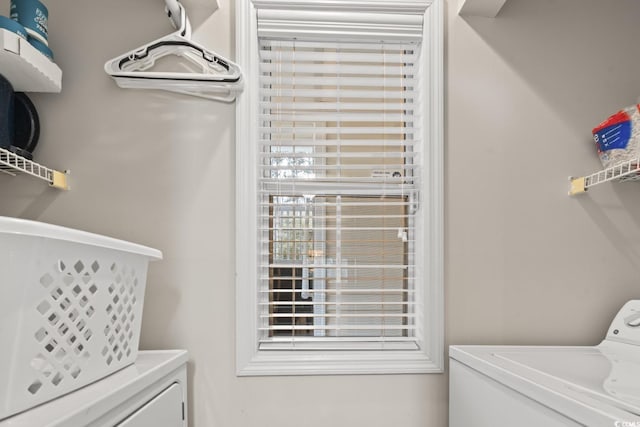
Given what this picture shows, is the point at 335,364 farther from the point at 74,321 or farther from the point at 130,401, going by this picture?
the point at 74,321

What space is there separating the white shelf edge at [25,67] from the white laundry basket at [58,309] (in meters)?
0.65

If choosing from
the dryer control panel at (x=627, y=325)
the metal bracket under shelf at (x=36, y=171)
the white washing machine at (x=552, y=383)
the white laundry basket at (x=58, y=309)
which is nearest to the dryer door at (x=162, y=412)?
the white laundry basket at (x=58, y=309)

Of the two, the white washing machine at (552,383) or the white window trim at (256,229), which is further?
the white window trim at (256,229)

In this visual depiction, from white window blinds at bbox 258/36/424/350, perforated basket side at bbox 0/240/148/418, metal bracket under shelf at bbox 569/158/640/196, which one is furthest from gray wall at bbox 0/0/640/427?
perforated basket side at bbox 0/240/148/418

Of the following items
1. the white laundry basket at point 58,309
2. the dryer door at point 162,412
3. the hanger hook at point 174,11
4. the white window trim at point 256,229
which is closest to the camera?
the white laundry basket at point 58,309

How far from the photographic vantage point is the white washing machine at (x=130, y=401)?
0.68 metres

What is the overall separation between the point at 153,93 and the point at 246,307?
0.83 metres

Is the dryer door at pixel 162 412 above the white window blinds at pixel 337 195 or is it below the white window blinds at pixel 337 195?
below

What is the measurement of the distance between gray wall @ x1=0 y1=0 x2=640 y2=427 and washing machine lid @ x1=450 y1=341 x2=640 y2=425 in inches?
6.1

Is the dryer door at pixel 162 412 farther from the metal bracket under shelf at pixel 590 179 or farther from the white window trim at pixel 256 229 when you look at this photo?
the metal bracket under shelf at pixel 590 179

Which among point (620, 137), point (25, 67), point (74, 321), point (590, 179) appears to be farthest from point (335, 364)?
point (25, 67)

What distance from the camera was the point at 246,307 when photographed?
1.33 m

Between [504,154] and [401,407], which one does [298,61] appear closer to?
[504,154]

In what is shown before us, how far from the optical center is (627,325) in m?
1.28
